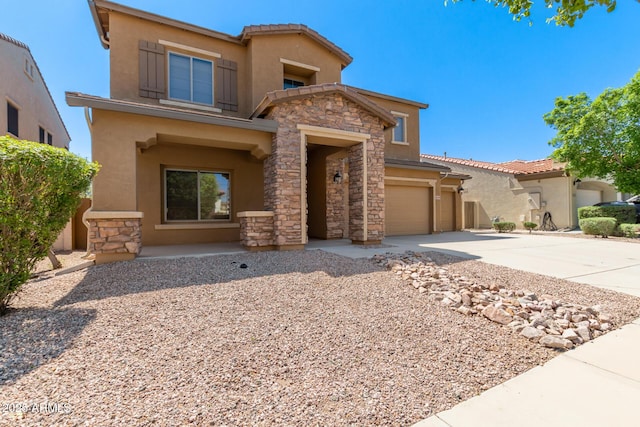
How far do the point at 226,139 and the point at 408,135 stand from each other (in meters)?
9.94

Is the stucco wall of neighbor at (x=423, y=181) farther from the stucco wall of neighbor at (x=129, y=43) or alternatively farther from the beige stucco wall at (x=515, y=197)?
the stucco wall of neighbor at (x=129, y=43)

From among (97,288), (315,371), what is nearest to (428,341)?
(315,371)

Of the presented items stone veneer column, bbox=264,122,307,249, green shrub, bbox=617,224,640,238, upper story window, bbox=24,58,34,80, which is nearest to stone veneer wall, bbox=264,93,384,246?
stone veneer column, bbox=264,122,307,249

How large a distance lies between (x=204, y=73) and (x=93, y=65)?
4.30 m

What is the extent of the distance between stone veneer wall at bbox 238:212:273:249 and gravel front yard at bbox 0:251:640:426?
9.72 ft

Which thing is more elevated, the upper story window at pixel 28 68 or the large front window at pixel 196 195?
the upper story window at pixel 28 68

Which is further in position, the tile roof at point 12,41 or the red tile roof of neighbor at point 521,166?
the red tile roof of neighbor at point 521,166

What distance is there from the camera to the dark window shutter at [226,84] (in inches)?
379

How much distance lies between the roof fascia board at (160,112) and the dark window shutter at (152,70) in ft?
7.86

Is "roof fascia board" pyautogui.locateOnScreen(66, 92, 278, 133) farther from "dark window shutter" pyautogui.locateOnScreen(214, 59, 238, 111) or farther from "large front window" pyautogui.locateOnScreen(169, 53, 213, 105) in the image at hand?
"dark window shutter" pyautogui.locateOnScreen(214, 59, 238, 111)

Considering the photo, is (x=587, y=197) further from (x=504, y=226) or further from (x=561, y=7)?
(x=561, y=7)

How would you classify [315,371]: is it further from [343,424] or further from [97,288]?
[97,288]

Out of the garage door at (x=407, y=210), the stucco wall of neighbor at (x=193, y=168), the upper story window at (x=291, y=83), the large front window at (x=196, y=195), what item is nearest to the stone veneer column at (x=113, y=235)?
the stucco wall of neighbor at (x=193, y=168)

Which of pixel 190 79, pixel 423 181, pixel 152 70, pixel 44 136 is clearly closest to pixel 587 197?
pixel 423 181
